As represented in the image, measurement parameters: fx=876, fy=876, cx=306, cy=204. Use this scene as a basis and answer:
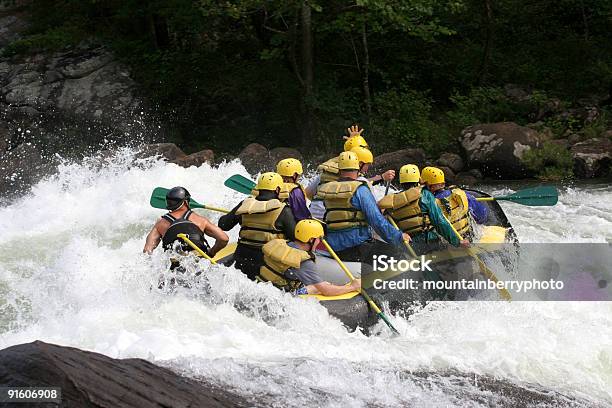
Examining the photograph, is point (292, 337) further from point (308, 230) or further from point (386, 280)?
point (386, 280)

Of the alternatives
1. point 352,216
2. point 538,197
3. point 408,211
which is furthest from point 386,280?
point 538,197

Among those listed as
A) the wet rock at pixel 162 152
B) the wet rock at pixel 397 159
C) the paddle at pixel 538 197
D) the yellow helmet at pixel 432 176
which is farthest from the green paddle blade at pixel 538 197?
the wet rock at pixel 162 152

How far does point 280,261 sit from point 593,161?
9.26 meters

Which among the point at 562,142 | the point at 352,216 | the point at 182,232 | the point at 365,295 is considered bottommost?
the point at 562,142

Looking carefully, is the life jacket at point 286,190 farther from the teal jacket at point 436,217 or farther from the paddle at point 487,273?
the paddle at point 487,273

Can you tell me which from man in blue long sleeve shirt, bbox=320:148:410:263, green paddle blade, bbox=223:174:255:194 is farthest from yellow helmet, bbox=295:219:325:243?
green paddle blade, bbox=223:174:255:194

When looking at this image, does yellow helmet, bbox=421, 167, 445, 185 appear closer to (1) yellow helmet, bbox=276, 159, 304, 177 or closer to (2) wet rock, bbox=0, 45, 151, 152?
(1) yellow helmet, bbox=276, 159, 304, 177

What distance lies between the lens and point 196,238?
6773mm

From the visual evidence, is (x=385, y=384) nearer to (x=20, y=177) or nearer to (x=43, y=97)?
(x=20, y=177)

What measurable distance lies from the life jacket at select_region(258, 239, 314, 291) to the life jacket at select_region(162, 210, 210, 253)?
630 mm

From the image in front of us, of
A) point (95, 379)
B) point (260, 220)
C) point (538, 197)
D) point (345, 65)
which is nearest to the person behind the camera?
point (95, 379)

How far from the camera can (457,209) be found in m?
7.43

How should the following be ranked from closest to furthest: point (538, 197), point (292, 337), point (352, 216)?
point (292, 337), point (352, 216), point (538, 197)

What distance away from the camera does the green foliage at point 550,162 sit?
14.1 m
